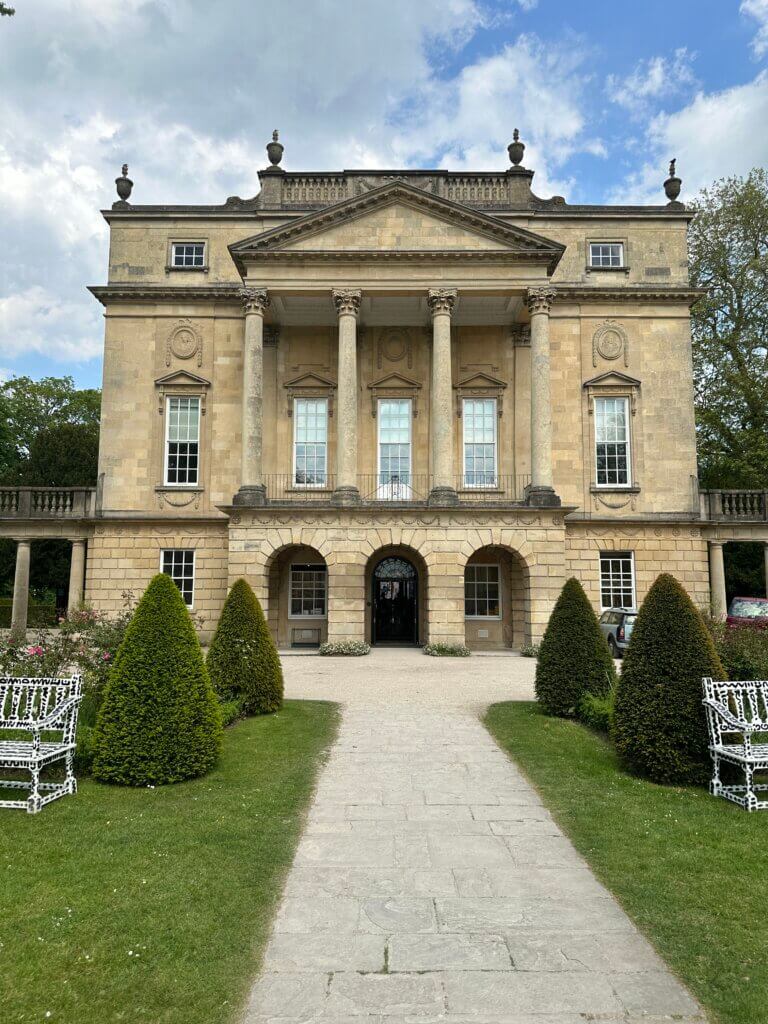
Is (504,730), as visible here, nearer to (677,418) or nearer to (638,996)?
(638,996)

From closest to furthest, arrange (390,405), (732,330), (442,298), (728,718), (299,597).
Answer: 1. (728,718)
2. (442,298)
3. (299,597)
4. (390,405)
5. (732,330)

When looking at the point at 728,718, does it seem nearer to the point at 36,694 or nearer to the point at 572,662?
the point at 572,662

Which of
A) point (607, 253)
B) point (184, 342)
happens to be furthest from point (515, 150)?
point (184, 342)

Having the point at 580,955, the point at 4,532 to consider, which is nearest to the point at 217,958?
the point at 580,955

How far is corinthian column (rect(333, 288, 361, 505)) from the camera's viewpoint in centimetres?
2283

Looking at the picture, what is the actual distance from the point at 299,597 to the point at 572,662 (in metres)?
→ 15.0

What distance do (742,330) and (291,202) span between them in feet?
71.6

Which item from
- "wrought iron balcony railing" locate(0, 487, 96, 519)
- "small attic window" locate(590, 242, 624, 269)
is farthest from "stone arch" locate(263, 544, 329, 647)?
"small attic window" locate(590, 242, 624, 269)

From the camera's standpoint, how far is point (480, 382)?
2614 centimetres

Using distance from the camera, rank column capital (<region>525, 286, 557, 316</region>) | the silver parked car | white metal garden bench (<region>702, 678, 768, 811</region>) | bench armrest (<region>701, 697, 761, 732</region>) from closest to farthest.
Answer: white metal garden bench (<region>702, 678, 768, 811</region>) → bench armrest (<region>701, 697, 761, 732</region>) → the silver parked car → column capital (<region>525, 286, 557, 316</region>)

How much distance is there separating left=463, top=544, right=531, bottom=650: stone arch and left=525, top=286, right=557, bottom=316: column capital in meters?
8.39

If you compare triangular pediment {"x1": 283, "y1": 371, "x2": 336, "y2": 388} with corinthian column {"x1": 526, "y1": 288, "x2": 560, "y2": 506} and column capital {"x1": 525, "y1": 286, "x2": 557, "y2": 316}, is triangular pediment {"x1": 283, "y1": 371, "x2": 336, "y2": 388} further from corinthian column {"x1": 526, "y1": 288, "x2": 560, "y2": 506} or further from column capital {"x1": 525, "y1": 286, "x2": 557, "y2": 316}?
column capital {"x1": 525, "y1": 286, "x2": 557, "y2": 316}

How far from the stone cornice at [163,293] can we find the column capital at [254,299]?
2370 millimetres

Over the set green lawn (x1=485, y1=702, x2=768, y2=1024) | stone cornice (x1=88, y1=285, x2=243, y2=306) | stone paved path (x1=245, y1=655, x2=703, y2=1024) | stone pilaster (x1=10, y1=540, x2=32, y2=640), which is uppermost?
stone cornice (x1=88, y1=285, x2=243, y2=306)
